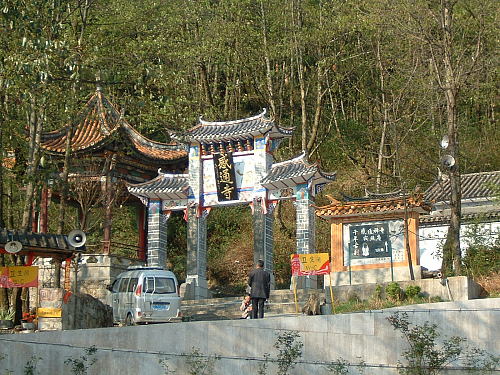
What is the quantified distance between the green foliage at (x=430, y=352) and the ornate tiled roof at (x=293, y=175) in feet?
38.2

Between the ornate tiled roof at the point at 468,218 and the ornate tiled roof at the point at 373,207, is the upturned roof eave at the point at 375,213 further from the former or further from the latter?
the ornate tiled roof at the point at 468,218

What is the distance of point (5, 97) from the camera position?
65.5 ft

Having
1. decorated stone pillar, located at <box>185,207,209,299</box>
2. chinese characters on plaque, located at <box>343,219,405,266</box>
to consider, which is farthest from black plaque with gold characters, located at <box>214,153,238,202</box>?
chinese characters on plaque, located at <box>343,219,405,266</box>

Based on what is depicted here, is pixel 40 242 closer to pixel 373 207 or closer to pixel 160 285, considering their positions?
pixel 160 285

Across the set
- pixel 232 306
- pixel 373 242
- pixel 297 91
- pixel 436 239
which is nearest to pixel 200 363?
pixel 232 306

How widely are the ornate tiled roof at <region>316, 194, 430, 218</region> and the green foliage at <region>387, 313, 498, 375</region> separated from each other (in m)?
10.4

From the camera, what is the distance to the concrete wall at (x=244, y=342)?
15.1 meters

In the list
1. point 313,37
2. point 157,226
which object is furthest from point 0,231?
point 313,37

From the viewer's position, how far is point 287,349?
1520 centimetres

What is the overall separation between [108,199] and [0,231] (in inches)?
387

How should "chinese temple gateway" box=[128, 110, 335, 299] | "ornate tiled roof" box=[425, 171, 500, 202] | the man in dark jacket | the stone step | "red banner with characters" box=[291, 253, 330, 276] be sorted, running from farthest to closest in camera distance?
"ornate tiled roof" box=[425, 171, 500, 202] → "chinese temple gateway" box=[128, 110, 335, 299] → the stone step → "red banner with characters" box=[291, 253, 330, 276] → the man in dark jacket

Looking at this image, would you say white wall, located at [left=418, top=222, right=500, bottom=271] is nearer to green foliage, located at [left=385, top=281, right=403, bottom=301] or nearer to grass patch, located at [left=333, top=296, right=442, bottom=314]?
green foliage, located at [left=385, top=281, right=403, bottom=301]

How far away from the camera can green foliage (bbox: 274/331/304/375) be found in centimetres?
1428

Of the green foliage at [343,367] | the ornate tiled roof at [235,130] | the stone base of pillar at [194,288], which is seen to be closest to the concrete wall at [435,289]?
the stone base of pillar at [194,288]
